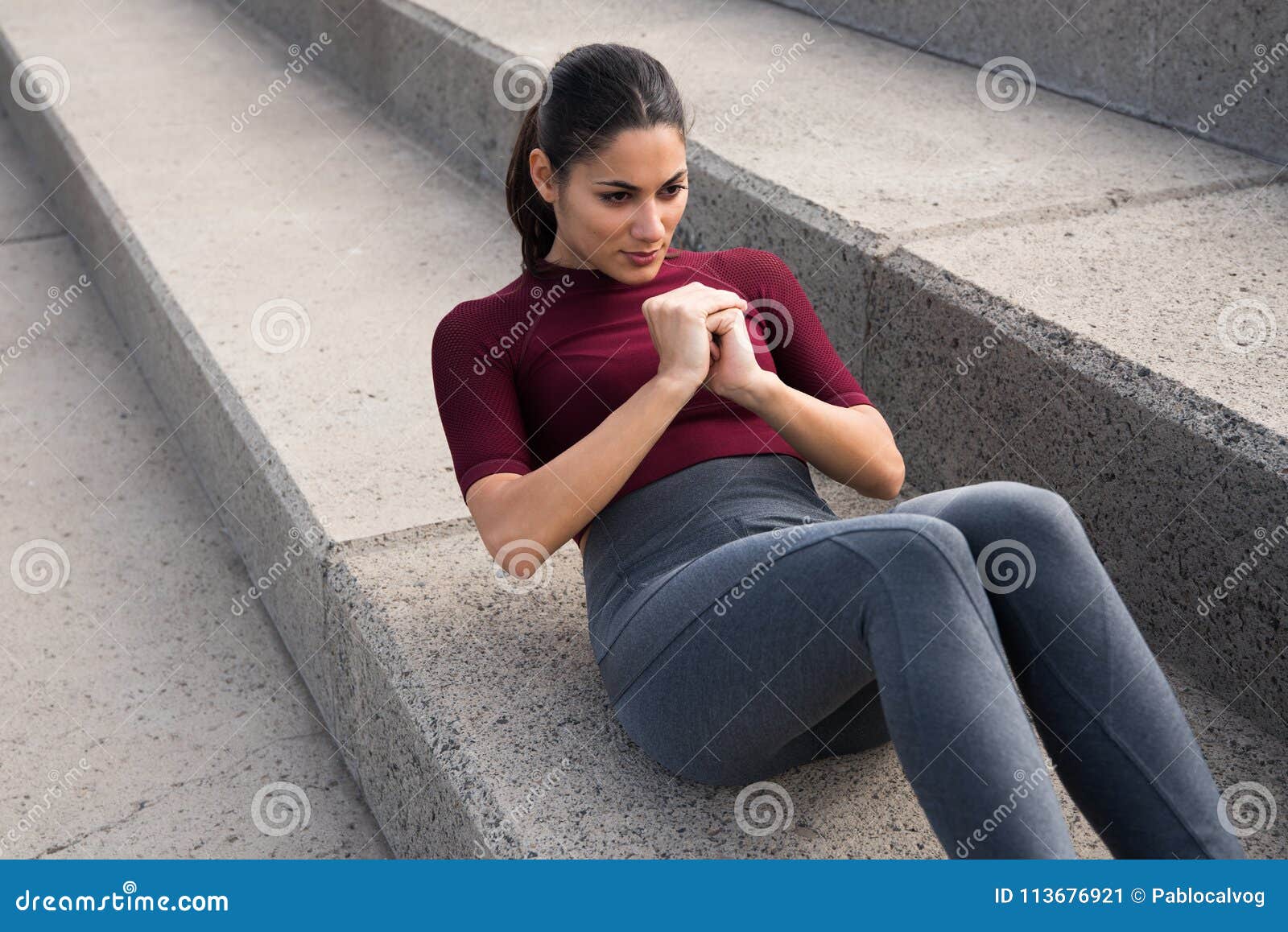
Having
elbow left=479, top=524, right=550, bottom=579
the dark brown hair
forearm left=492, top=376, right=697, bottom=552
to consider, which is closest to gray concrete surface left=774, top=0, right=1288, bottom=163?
the dark brown hair

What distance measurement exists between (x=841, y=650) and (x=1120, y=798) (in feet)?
1.24

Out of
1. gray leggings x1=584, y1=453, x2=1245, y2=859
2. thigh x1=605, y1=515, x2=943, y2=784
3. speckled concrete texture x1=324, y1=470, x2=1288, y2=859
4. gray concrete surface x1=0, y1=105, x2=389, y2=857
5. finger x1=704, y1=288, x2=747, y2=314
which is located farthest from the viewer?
gray concrete surface x1=0, y1=105, x2=389, y2=857

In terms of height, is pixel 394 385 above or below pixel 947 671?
below

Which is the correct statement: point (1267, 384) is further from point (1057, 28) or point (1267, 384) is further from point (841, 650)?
point (1057, 28)

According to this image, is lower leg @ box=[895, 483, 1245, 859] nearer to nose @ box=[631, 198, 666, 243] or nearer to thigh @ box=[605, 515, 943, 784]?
thigh @ box=[605, 515, 943, 784]

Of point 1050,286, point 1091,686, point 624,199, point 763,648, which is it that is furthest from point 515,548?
point 1050,286

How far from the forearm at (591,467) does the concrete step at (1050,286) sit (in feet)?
2.55

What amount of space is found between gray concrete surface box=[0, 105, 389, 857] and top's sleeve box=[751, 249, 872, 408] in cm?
112

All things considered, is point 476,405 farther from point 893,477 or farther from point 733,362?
point 893,477

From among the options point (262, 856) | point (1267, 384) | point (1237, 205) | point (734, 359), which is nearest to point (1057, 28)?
point (1237, 205)

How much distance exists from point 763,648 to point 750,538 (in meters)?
0.16

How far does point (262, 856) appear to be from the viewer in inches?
94.5

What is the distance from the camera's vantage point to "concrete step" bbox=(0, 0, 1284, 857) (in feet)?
6.40

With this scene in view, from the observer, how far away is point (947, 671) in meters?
1.54
